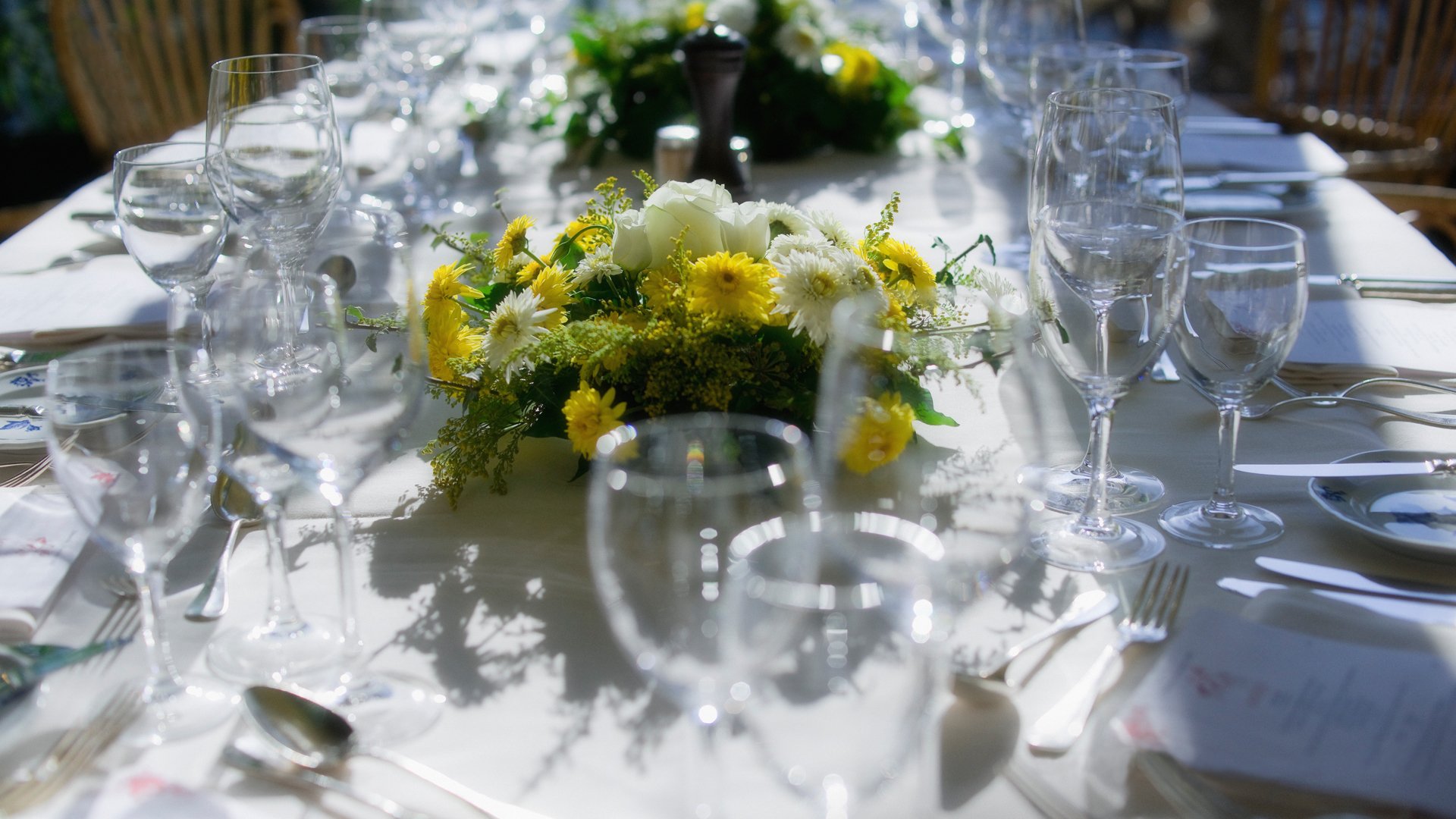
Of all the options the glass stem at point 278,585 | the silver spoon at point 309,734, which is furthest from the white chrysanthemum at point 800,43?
the silver spoon at point 309,734

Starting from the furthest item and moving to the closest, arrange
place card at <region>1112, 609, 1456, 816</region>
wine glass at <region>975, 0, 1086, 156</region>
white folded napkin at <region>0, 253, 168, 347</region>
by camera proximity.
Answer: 1. wine glass at <region>975, 0, 1086, 156</region>
2. white folded napkin at <region>0, 253, 168, 347</region>
3. place card at <region>1112, 609, 1456, 816</region>

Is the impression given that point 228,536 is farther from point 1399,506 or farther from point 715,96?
point 715,96

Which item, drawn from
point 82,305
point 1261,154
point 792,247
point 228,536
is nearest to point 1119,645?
point 792,247

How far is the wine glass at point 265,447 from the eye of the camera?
704mm

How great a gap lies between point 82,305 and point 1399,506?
1.24 metres

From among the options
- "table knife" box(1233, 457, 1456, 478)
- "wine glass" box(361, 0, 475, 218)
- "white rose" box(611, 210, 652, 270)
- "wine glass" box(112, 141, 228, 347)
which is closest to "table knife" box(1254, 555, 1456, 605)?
"table knife" box(1233, 457, 1456, 478)

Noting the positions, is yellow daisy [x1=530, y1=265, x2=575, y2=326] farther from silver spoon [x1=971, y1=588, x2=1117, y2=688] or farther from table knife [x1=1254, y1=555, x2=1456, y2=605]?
table knife [x1=1254, y1=555, x2=1456, y2=605]

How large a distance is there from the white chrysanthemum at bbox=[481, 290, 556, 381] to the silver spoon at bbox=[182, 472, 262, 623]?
21 cm

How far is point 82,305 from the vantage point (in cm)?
129

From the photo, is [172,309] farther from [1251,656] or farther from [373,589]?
[1251,656]

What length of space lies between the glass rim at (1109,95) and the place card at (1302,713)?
53 cm

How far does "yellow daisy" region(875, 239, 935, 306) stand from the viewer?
942mm

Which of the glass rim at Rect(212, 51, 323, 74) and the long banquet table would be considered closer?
the long banquet table

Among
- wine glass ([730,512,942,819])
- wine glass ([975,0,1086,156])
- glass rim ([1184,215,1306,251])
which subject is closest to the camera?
wine glass ([730,512,942,819])
